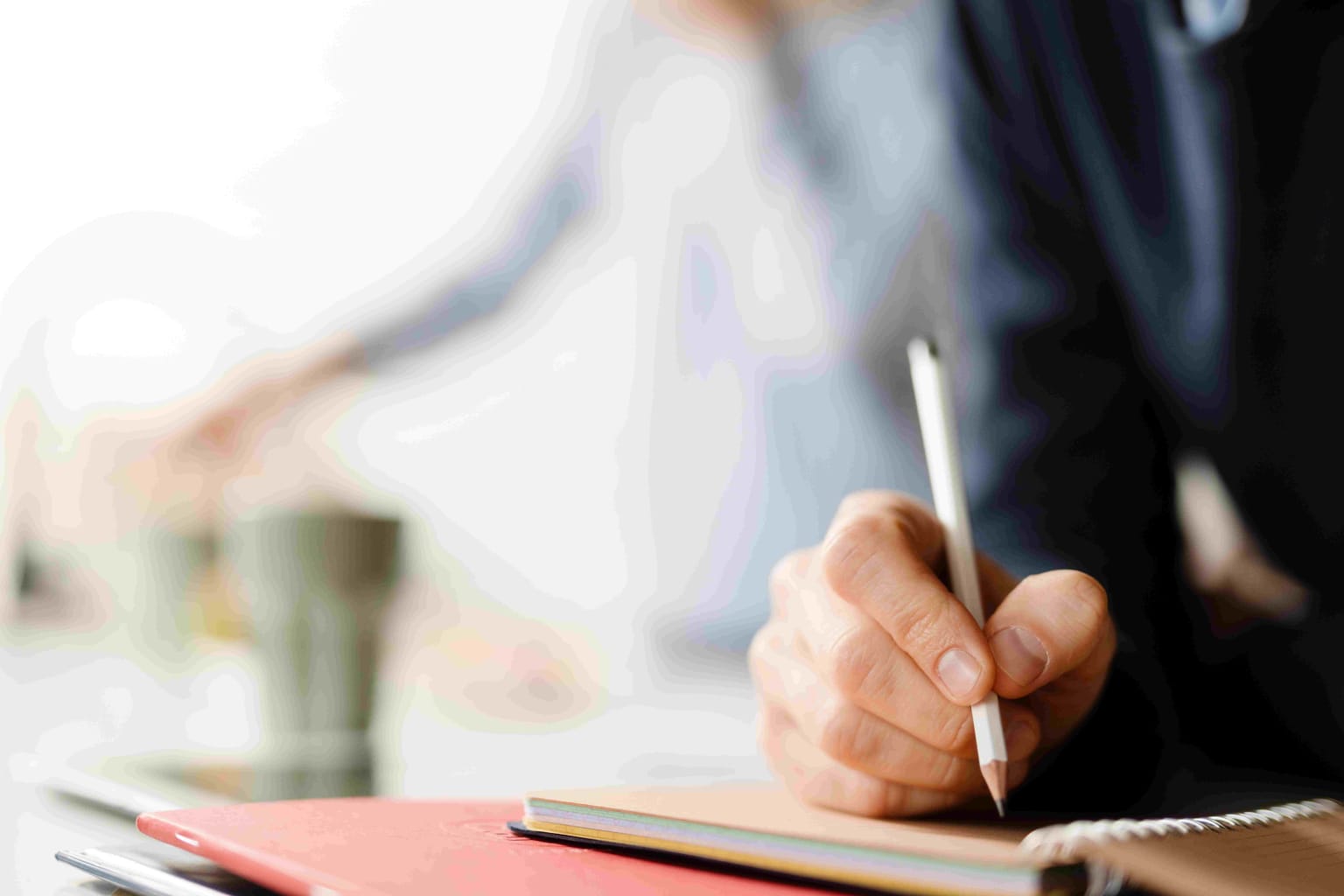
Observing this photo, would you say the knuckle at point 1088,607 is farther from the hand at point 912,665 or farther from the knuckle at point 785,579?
the knuckle at point 785,579

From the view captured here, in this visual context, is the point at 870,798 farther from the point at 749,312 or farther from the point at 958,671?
the point at 749,312

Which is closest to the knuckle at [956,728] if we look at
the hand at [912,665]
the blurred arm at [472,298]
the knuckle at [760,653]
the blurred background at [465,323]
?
the hand at [912,665]

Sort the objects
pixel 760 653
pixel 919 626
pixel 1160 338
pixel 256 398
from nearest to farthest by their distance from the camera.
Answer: pixel 919 626 → pixel 760 653 → pixel 1160 338 → pixel 256 398

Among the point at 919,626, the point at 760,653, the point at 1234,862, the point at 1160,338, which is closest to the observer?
the point at 1234,862

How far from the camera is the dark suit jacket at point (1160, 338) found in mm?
531

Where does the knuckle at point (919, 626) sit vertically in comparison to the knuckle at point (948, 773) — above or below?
above

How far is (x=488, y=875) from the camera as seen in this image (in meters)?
0.24

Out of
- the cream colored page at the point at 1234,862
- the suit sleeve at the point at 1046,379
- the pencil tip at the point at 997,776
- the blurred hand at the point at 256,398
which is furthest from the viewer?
the blurred hand at the point at 256,398

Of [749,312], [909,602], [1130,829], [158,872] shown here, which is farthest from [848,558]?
[749,312]

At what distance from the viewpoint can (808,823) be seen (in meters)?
0.28

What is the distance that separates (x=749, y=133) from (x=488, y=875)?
4.44 feet

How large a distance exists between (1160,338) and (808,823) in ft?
1.63

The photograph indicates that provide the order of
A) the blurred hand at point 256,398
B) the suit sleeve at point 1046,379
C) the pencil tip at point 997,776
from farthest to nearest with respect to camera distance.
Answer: the blurred hand at point 256,398
the suit sleeve at point 1046,379
the pencil tip at point 997,776

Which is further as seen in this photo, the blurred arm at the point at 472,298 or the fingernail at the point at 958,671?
the blurred arm at the point at 472,298
